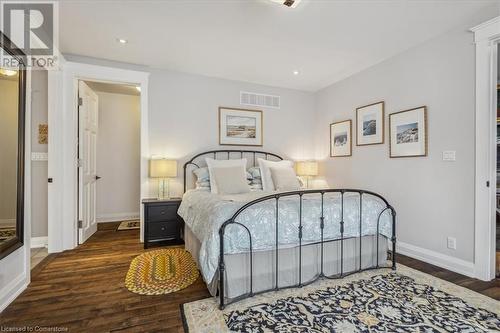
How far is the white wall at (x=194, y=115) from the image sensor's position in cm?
385

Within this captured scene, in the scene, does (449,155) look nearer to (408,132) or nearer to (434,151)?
(434,151)

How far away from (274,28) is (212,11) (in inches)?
27.6

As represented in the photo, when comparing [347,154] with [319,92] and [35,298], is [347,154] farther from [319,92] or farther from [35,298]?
[35,298]

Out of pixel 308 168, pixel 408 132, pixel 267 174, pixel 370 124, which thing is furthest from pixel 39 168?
pixel 408 132

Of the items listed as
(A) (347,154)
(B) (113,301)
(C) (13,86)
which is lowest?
(B) (113,301)

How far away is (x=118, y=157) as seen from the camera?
506 cm

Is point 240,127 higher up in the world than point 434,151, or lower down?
higher up

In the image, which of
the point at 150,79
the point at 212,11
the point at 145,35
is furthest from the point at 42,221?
the point at 212,11

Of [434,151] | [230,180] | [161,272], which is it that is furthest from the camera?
[230,180]

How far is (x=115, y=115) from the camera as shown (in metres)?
5.00

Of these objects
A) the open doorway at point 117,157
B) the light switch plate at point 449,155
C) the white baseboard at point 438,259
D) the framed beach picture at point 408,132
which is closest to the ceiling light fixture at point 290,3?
the framed beach picture at point 408,132

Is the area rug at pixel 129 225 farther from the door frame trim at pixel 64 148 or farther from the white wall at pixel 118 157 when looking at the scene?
the door frame trim at pixel 64 148

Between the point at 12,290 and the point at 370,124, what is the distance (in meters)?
4.46

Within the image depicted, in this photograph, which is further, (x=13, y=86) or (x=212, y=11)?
(x=212, y=11)
